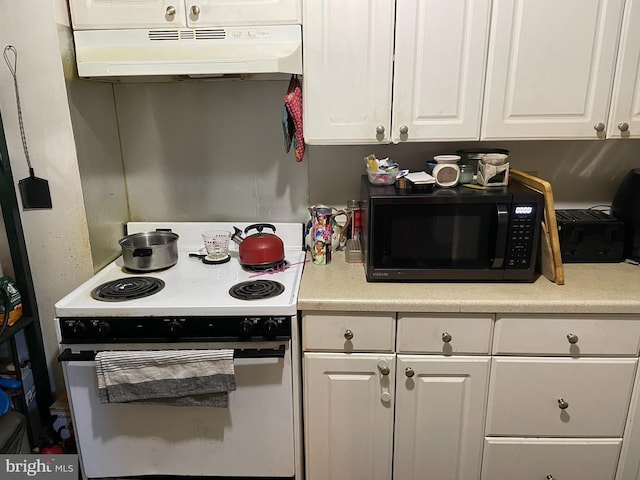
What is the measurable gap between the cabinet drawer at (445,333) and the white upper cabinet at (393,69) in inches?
25.0

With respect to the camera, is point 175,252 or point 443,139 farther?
point 175,252

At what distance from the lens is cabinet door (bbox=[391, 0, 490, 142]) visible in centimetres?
150

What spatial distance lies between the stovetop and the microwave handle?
69cm

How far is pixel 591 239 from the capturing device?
1.73m

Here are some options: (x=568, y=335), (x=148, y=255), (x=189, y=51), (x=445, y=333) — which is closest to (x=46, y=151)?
(x=148, y=255)

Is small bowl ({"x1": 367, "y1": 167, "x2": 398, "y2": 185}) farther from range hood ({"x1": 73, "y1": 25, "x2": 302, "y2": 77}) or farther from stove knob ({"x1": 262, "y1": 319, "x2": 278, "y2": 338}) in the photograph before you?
stove knob ({"x1": 262, "y1": 319, "x2": 278, "y2": 338})

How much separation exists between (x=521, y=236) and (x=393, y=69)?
72 cm

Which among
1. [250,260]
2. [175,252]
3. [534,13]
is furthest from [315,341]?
[534,13]

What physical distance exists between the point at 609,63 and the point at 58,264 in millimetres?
2091

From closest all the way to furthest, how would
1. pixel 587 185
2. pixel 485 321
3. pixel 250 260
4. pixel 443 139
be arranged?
pixel 485 321 < pixel 443 139 < pixel 250 260 < pixel 587 185

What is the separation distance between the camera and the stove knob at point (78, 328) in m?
1.44

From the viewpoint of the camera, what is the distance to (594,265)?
68.1 inches

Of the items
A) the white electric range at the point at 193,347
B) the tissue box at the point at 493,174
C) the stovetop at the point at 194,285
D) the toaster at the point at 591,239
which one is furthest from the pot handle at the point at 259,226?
the toaster at the point at 591,239

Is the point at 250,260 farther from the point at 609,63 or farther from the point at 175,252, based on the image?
the point at 609,63
